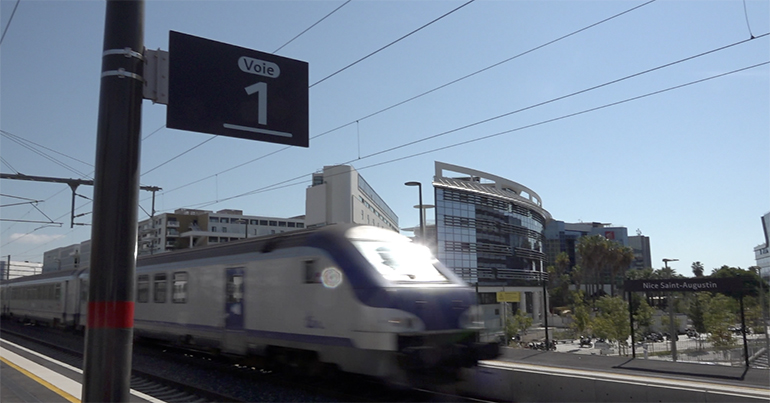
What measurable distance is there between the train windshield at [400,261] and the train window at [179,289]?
6.66 meters

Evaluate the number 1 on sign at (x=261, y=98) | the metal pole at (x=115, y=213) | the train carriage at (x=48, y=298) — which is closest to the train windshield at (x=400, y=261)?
the number 1 on sign at (x=261, y=98)

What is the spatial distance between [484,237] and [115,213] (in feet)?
209

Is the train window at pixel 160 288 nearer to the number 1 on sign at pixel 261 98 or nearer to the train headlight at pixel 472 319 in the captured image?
the train headlight at pixel 472 319

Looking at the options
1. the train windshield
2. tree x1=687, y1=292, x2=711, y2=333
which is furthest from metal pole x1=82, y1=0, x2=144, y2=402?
tree x1=687, y1=292, x2=711, y2=333

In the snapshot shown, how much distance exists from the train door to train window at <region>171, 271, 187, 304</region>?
7.82 feet

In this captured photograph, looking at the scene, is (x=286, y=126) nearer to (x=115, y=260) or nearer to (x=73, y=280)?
(x=115, y=260)

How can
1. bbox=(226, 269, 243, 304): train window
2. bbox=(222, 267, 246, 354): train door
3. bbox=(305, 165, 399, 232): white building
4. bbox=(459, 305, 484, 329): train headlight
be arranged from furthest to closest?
bbox=(305, 165, 399, 232): white building < bbox=(226, 269, 243, 304): train window < bbox=(222, 267, 246, 354): train door < bbox=(459, 305, 484, 329): train headlight

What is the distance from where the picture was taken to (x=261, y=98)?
19.9 ft

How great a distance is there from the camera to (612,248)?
2763 inches

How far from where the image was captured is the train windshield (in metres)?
9.92

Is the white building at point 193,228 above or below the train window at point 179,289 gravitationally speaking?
above

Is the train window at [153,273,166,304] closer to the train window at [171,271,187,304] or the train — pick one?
the train window at [171,271,187,304]

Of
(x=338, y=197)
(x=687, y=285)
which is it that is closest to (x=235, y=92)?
(x=687, y=285)

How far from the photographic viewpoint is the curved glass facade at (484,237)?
203ft
